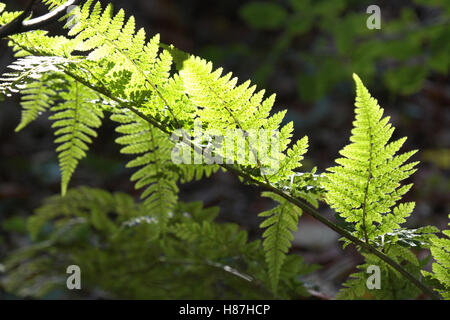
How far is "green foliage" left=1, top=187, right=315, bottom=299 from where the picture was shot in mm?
1166

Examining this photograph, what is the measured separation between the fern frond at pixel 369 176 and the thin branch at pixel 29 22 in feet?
1.88

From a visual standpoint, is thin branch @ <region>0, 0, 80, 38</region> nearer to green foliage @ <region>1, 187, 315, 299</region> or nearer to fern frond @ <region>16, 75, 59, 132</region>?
fern frond @ <region>16, 75, 59, 132</region>

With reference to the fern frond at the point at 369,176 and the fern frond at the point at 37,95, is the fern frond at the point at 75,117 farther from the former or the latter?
the fern frond at the point at 369,176

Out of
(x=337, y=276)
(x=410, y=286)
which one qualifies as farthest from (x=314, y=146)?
(x=410, y=286)

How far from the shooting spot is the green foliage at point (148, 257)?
1.17 meters

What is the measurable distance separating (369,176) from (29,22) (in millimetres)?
715

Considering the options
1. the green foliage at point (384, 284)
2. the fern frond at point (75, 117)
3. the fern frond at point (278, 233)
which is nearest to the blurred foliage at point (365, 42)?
the green foliage at point (384, 284)

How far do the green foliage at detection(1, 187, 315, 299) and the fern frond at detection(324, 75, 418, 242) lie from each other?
33 cm

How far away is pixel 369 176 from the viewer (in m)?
0.82

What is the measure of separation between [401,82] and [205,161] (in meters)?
2.03

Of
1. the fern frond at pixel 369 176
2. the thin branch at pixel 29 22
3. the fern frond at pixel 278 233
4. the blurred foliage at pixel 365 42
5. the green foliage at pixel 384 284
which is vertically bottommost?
the green foliage at pixel 384 284

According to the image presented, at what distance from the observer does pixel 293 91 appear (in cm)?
471

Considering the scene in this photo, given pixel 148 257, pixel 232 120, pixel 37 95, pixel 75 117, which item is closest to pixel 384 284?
pixel 232 120

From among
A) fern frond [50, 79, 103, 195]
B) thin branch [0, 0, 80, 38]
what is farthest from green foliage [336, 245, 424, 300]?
thin branch [0, 0, 80, 38]
